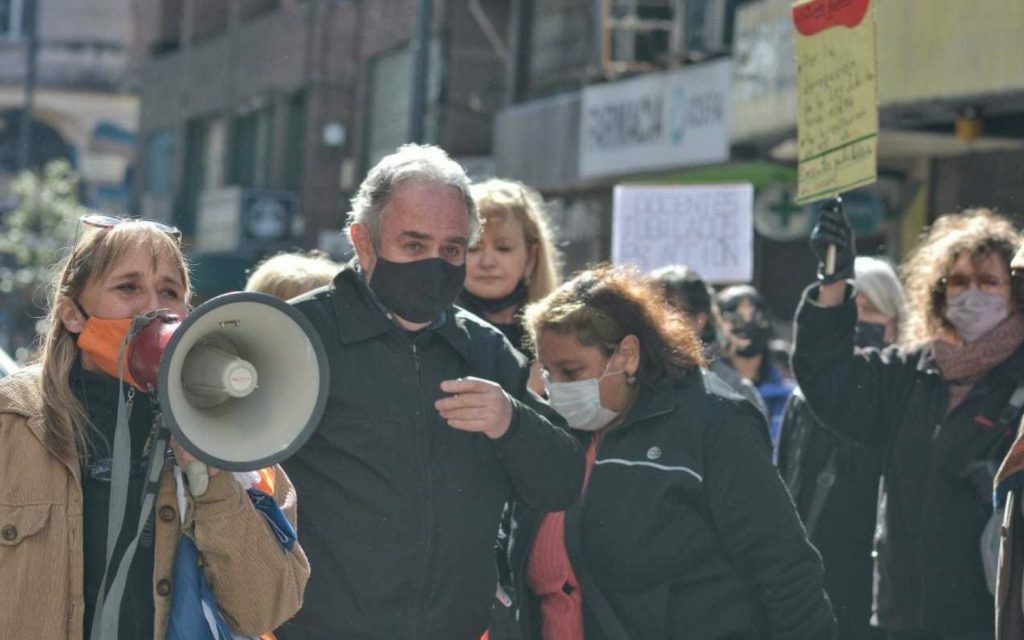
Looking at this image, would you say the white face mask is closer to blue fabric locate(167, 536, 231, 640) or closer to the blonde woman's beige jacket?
the blonde woman's beige jacket

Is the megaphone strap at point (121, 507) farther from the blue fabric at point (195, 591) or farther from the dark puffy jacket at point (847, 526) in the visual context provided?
the dark puffy jacket at point (847, 526)

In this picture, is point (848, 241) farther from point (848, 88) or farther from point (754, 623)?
point (754, 623)

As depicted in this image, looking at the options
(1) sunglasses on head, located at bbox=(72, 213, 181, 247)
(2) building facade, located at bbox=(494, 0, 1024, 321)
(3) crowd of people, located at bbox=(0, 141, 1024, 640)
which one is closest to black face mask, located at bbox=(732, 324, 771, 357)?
(3) crowd of people, located at bbox=(0, 141, 1024, 640)

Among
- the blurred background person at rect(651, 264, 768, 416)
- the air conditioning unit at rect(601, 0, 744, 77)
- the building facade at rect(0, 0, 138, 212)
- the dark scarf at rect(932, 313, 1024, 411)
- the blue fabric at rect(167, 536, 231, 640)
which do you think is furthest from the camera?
the building facade at rect(0, 0, 138, 212)

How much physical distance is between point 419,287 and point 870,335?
11.1ft

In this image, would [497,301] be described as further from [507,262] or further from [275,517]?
[275,517]

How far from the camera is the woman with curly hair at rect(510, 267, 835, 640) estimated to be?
4941 millimetres

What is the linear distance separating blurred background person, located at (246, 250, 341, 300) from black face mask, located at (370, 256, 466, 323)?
4.31ft

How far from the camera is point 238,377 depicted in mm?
3963

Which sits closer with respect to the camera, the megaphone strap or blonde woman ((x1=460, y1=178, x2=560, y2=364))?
the megaphone strap

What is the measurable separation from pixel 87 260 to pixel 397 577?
0.93 m

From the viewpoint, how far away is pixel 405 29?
88.2ft

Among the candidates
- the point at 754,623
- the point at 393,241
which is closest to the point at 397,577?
the point at 393,241

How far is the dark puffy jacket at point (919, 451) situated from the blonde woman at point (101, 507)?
7.07 feet
